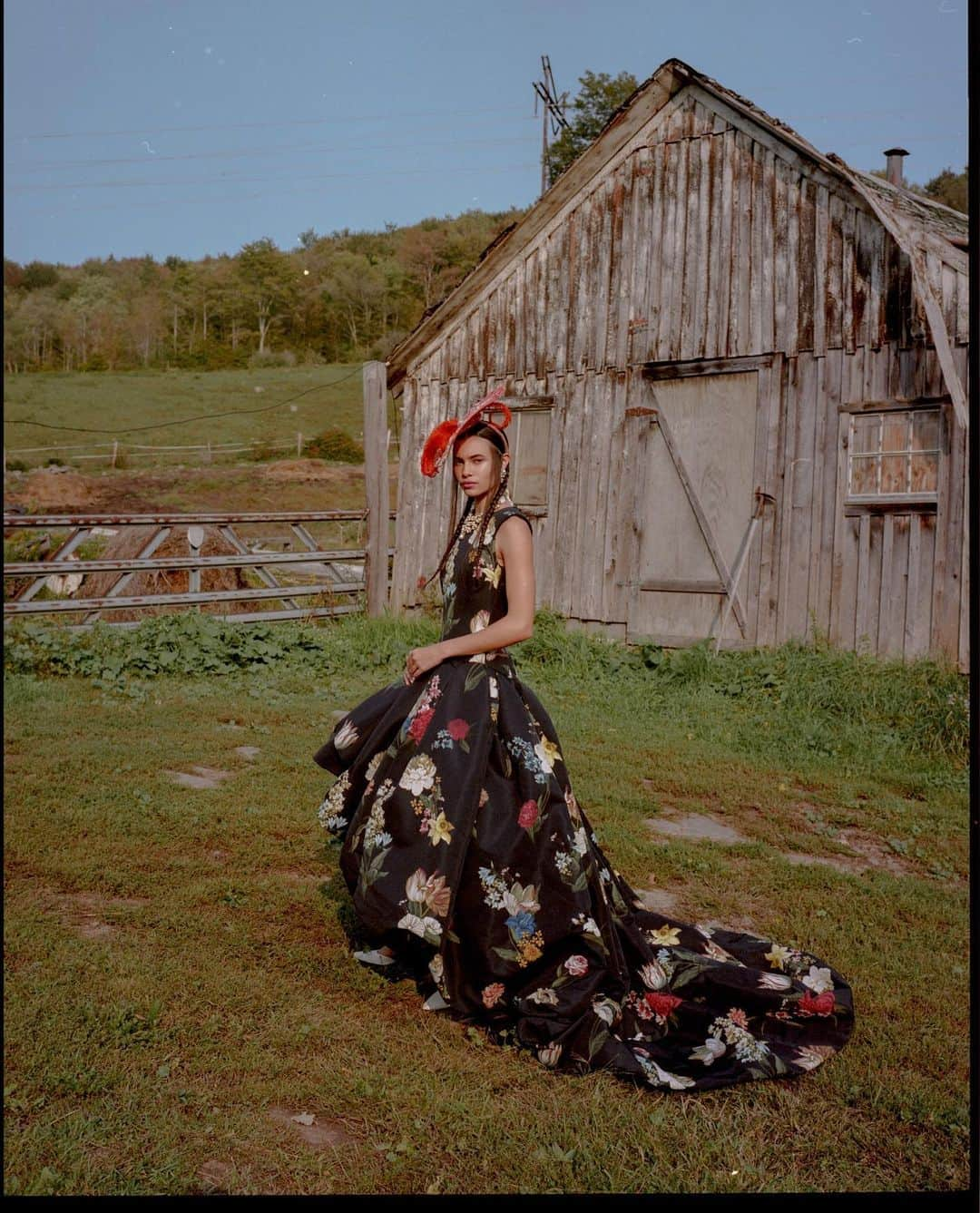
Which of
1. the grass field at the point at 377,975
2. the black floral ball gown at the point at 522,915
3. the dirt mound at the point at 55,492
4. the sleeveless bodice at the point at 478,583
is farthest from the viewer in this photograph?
the dirt mound at the point at 55,492

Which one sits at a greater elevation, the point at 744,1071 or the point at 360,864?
the point at 360,864

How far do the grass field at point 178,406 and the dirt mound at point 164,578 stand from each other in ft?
102

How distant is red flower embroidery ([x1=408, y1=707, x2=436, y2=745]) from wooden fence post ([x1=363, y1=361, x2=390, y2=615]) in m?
8.63

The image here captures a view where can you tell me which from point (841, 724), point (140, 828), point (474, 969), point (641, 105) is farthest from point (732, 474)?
point (474, 969)

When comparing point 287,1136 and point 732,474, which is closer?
point 287,1136

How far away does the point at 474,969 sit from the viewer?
11.2 feet

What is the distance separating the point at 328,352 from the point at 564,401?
62664 millimetres

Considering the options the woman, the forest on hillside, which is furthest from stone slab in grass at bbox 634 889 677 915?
the forest on hillside

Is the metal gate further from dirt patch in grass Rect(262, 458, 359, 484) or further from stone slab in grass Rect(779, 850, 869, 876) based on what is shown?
dirt patch in grass Rect(262, 458, 359, 484)

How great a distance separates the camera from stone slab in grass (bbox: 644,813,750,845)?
558cm

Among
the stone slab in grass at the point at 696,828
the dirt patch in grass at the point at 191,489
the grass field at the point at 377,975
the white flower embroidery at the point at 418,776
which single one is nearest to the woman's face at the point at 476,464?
the white flower embroidery at the point at 418,776

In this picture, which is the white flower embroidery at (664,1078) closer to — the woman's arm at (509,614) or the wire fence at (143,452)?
the woman's arm at (509,614)

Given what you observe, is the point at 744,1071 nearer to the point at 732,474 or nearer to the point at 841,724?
the point at 841,724

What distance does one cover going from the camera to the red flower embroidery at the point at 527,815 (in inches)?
134
